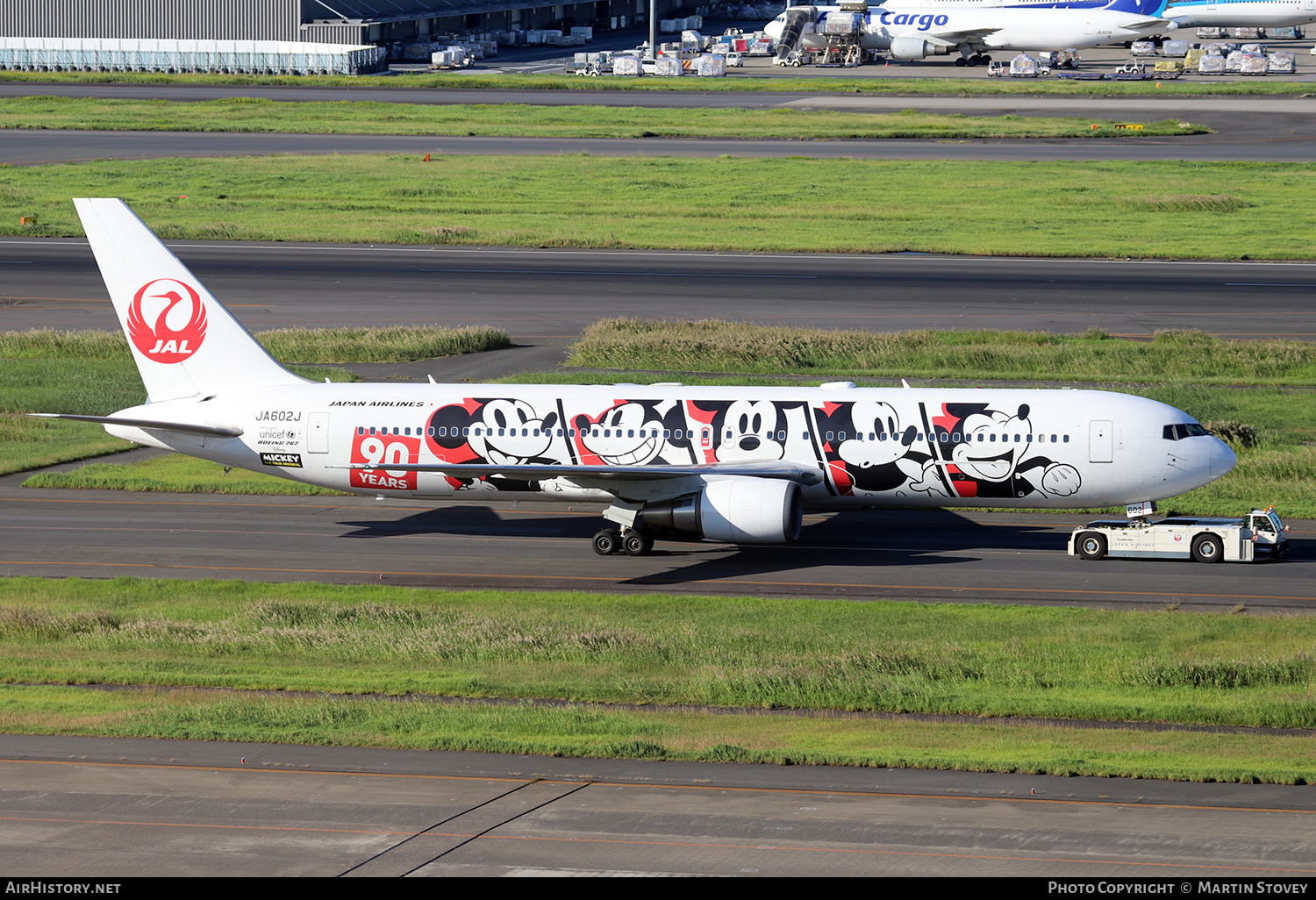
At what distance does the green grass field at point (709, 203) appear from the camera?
319 ft

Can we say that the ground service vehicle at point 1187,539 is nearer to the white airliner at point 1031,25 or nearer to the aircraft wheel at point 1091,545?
the aircraft wheel at point 1091,545

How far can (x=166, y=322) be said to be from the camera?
154 ft

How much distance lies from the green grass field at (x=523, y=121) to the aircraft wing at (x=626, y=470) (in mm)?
95635

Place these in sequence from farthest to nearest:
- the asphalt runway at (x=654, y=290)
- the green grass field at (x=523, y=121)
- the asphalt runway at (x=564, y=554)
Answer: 1. the green grass field at (x=523, y=121)
2. the asphalt runway at (x=654, y=290)
3. the asphalt runway at (x=564, y=554)

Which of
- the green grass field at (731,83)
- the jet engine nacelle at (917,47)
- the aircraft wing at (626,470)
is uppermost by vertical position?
the jet engine nacelle at (917,47)

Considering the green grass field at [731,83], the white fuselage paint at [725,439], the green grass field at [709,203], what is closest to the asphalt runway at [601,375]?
the white fuselage paint at [725,439]

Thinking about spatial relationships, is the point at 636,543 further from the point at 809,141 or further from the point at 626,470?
the point at 809,141

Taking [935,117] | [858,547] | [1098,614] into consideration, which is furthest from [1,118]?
[1098,614]

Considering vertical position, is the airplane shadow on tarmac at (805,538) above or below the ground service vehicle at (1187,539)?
below

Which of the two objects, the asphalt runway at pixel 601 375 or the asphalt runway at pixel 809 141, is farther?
the asphalt runway at pixel 809 141

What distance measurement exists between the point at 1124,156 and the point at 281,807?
108 meters

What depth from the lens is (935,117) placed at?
143125mm
